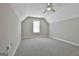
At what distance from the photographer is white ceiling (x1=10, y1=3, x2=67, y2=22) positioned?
1807 millimetres

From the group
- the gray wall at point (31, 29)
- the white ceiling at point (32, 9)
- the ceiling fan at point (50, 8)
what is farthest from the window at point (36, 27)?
the ceiling fan at point (50, 8)

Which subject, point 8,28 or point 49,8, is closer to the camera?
point 49,8

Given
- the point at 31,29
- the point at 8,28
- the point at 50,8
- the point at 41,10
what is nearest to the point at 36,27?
the point at 31,29

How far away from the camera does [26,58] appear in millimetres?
1747

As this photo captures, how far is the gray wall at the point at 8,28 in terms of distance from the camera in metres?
1.78

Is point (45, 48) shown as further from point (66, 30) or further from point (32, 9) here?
point (32, 9)

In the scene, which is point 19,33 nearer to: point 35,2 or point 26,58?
point 26,58

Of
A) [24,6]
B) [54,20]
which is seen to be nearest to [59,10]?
[54,20]

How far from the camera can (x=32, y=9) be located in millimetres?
1866

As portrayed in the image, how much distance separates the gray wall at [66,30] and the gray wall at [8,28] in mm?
669

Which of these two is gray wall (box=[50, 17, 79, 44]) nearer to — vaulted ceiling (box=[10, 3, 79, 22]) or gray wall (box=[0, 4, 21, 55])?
vaulted ceiling (box=[10, 3, 79, 22])

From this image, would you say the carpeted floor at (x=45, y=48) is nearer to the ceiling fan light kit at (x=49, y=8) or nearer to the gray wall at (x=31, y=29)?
the gray wall at (x=31, y=29)

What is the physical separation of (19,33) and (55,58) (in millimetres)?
782

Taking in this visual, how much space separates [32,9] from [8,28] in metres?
0.58
